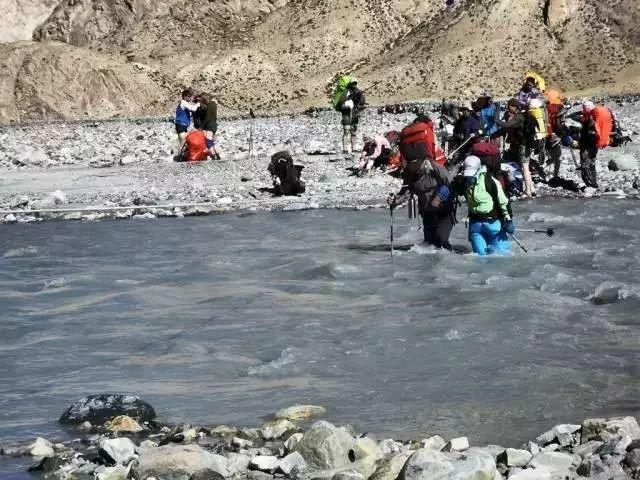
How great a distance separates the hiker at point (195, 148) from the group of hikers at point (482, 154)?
118 inches

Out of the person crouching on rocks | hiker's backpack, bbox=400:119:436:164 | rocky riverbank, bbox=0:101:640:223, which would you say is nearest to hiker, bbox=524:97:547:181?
rocky riverbank, bbox=0:101:640:223

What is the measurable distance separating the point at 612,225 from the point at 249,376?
28.7 ft

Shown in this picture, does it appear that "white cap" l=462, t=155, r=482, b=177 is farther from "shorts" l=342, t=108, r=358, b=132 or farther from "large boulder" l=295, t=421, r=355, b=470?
"shorts" l=342, t=108, r=358, b=132

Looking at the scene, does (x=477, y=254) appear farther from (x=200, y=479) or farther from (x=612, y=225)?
(x=200, y=479)

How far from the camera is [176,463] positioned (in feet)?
20.4

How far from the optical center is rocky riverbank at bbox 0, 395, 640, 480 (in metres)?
5.95

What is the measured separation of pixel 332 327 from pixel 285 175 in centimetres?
952

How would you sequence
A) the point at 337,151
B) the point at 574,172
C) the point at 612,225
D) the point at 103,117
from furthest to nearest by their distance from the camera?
the point at 103,117 < the point at 337,151 < the point at 574,172 < the point at 612,225

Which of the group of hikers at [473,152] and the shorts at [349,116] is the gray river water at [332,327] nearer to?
the group of hikers at [473,152]

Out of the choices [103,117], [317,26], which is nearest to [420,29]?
[317,26]

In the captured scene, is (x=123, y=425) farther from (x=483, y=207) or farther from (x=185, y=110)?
(x=185, y=110)

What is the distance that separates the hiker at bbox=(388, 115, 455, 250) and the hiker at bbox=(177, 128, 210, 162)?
11.3 metres

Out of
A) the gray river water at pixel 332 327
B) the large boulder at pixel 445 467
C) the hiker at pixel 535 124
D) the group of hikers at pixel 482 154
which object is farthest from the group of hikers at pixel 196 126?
the large boulder at pixel 445 467

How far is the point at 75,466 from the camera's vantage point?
22.0ft
